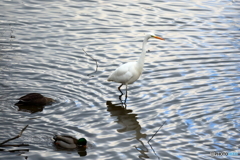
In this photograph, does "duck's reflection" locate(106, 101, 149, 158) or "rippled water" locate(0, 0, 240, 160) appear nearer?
"rippled water" locate(0, 0, 240, 160)

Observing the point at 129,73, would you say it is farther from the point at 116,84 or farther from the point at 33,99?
the point at 33,99

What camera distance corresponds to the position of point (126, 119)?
1055 cm

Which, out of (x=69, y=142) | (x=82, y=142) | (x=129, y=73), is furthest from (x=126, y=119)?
(x=69, y=142)

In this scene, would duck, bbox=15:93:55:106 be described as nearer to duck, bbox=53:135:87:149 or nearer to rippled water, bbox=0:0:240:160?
rippled water, bbox=0:0:240:160

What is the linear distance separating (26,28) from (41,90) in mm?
4843

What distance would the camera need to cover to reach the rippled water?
362 inches

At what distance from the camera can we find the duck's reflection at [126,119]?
9.52 meters

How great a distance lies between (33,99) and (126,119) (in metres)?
2.25

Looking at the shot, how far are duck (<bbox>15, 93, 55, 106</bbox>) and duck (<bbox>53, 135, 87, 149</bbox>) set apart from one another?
2042mm

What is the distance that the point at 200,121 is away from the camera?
399 inches

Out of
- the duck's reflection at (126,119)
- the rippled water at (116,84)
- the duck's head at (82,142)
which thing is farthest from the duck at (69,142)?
the duck's reflection at (126,119)

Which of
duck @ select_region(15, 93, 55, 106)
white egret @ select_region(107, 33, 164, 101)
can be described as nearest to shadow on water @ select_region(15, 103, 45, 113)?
duck @ select_region(15, 93, 55, 106)

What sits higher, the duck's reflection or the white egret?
the white egret

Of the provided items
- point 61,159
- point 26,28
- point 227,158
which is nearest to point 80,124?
point 61,159
